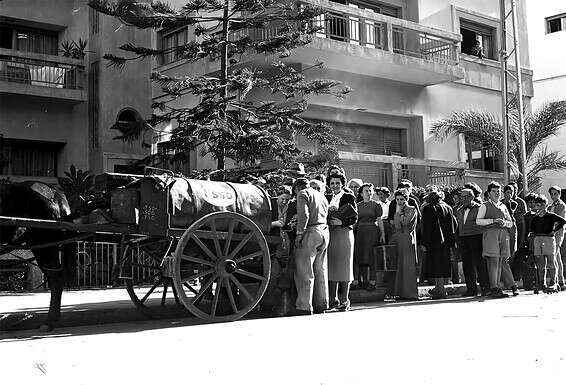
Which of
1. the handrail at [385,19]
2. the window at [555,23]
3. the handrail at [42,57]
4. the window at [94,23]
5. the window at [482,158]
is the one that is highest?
the window at [555,23]

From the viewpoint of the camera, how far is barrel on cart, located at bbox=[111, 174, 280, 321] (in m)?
8.09

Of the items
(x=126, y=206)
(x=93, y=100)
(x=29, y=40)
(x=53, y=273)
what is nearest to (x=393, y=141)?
(x=93, y=100)

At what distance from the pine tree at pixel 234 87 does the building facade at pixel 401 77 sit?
1544 mm

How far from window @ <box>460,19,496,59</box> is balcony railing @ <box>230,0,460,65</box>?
245 centimetres

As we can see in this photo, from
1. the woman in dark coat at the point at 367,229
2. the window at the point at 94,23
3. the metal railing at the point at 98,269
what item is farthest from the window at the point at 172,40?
the woman in dark coat at the point at 367,229

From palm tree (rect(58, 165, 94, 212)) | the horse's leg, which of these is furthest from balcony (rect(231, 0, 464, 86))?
the horse's leg

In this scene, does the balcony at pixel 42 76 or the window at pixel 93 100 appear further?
the window at pixel 93 100

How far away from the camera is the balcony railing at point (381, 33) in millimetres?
17922

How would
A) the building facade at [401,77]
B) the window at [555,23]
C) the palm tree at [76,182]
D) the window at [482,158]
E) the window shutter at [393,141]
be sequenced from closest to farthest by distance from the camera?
the palm tree at [76,182]
the building facade at [401,77]
the window shutter at [393,141]
the window at [482,158]
the window at [555,23]

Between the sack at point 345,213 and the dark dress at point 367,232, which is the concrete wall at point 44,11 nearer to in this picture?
the dark dress at point 367,232

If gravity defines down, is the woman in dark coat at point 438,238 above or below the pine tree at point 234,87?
below

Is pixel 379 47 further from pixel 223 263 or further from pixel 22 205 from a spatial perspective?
pixel 22 205

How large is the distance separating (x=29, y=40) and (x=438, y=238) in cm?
1537

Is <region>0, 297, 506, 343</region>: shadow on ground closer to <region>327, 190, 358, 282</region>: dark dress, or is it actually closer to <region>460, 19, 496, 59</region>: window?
<region>327, 190, 358, 282</region>: dark dress
